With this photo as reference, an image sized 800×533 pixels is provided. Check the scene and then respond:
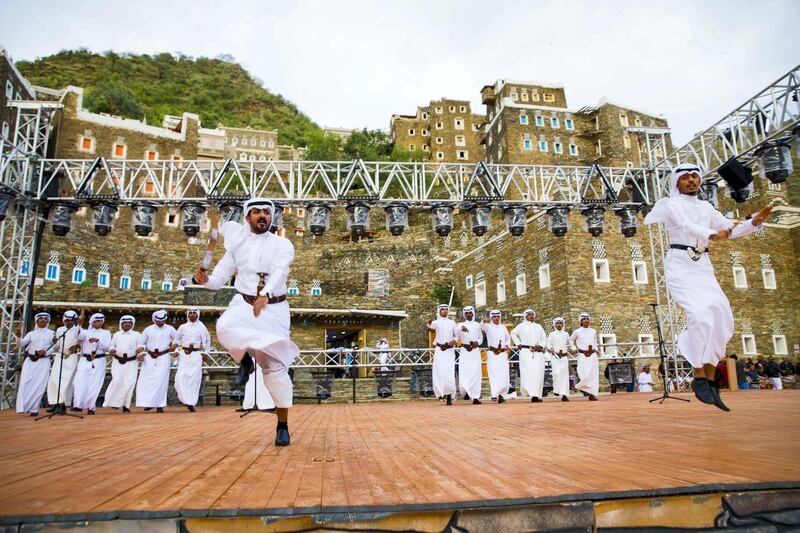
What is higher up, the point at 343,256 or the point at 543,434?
the point at 343,256

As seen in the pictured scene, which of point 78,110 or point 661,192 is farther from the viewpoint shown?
point 78,110

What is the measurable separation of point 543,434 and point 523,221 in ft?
31.8

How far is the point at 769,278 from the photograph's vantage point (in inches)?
1077

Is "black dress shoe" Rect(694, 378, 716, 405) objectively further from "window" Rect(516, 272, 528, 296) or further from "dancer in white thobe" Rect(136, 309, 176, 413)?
"window" Rect(516, 272, 528, 296)

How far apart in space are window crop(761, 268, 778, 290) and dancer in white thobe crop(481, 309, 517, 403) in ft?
72.2

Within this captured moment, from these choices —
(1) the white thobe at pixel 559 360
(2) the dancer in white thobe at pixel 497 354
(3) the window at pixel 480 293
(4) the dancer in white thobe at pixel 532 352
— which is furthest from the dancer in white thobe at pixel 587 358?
(3) the window at pixel 480 293

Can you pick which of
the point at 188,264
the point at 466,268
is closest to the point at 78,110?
the point at 188,264

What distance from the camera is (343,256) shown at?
137 feet

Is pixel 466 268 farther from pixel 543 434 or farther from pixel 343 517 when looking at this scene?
pixel 343 517

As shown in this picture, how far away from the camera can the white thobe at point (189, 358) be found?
11672mm

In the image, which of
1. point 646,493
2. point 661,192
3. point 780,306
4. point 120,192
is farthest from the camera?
point 780,306

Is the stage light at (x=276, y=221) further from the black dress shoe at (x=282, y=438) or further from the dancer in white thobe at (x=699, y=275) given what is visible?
the dancer in white thobe at (x=699, y=275)

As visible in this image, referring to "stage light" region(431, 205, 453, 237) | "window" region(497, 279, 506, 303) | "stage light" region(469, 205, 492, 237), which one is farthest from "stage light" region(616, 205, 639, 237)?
"window" region(497, 279, 506, 303)

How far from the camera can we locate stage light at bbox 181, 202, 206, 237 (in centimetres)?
1297
